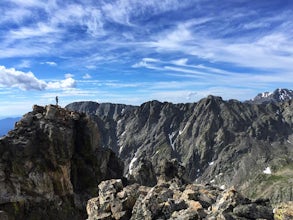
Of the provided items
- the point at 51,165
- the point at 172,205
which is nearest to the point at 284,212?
the point at 172,205

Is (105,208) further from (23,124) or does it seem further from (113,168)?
(113,168)

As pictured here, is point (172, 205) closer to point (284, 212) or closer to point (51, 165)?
point (284, 212)

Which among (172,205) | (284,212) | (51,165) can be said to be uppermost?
(284,212)

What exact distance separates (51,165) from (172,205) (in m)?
56.2

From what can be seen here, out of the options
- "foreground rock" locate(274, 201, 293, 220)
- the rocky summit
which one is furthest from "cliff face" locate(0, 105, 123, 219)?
"foreground rock" locate(274, 201, 293, 220)

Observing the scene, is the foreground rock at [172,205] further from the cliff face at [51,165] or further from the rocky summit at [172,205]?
the cliff face at [51,165]

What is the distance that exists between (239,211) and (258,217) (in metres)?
1.45

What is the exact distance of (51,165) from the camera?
82.5m

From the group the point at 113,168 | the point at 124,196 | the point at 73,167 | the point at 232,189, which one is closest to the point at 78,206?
the point at 73,167

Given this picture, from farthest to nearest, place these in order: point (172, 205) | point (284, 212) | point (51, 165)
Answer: point (51, 165) → point (172, 205) → point (284, 212)

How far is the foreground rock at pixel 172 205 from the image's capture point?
28.8 m

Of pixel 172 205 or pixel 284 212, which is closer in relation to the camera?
pixel 284 212

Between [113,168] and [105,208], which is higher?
[105,208]

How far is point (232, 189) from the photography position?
1258 inches
